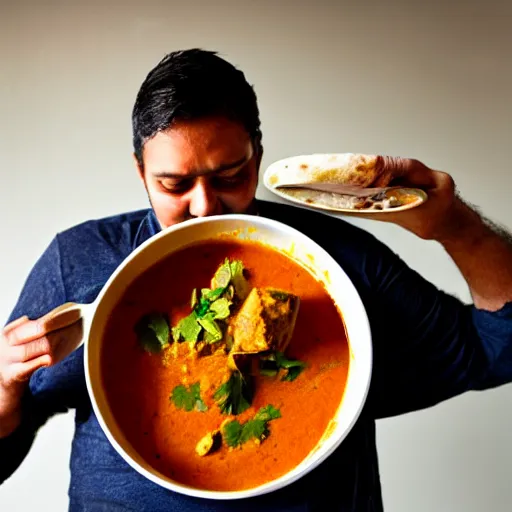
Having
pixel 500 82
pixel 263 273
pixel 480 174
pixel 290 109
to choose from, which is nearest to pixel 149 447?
pixel 263 273

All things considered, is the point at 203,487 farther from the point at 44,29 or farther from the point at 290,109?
the point at 44,29

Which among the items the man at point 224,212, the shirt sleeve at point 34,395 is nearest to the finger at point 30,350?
the man at point 224,212

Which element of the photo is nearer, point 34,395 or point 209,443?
point 209,443

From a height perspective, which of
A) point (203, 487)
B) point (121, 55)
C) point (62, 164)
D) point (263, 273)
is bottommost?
point (203, 487)

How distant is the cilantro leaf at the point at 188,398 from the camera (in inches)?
32.6

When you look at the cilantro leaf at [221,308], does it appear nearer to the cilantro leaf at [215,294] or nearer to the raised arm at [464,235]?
the cilantro leaf at [215,294]

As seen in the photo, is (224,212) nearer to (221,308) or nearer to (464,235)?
(221,308)

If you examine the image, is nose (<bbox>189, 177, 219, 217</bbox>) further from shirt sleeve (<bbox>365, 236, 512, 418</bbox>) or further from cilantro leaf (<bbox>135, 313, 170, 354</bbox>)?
shirt sleeve (<bbox>365, 236, 512, 418</bbox>)

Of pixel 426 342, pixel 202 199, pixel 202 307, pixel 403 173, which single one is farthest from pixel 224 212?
pixel 426 342

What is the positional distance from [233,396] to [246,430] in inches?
1.8

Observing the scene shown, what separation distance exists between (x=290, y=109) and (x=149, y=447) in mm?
601

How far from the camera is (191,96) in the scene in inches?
35.0

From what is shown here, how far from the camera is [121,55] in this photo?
1.09m

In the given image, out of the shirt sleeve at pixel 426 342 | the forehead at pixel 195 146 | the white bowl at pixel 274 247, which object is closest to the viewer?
the white bowl at pixel 274 247
